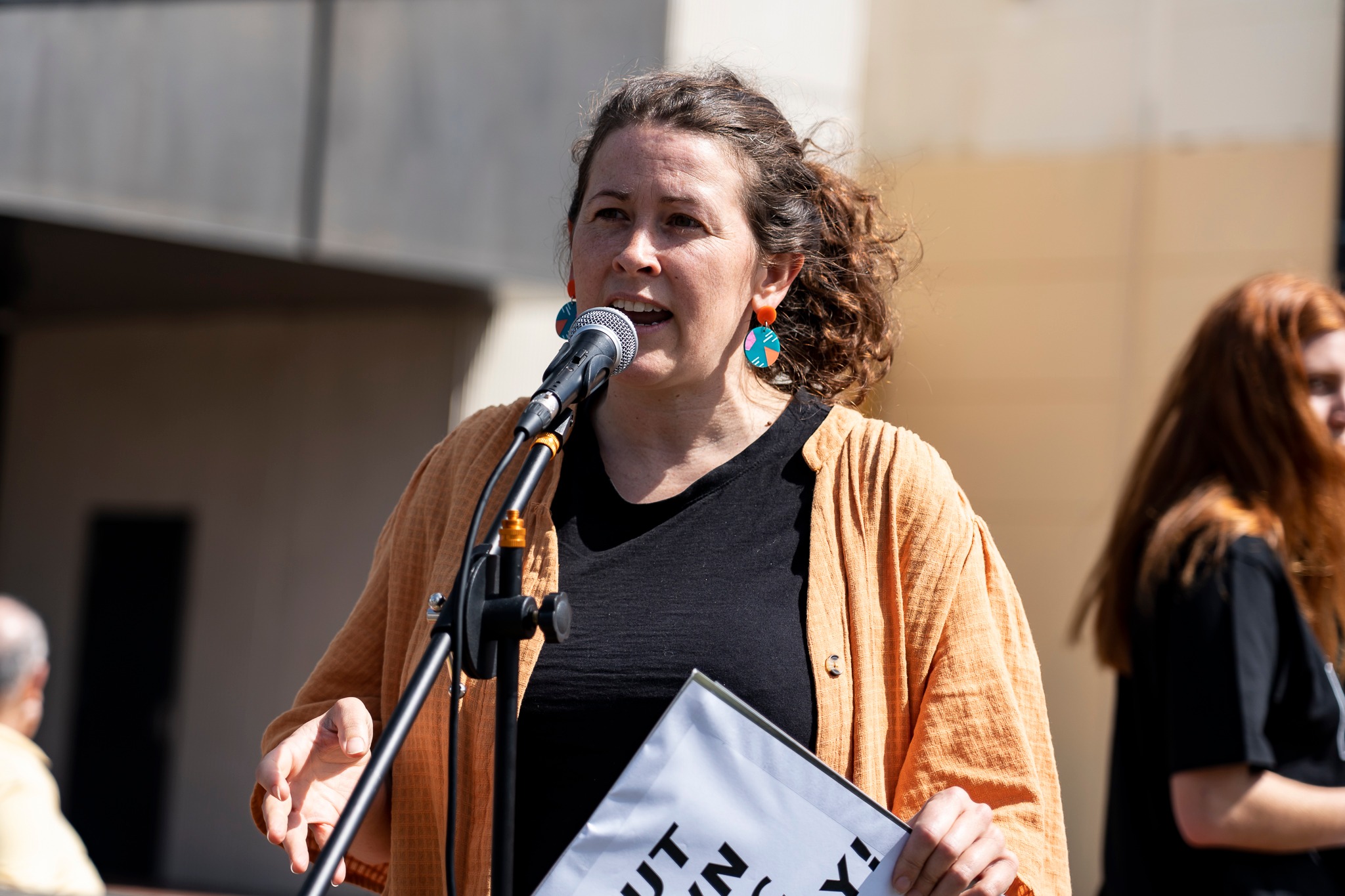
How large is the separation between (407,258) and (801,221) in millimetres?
5389

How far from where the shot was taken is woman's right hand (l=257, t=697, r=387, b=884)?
1812 mm

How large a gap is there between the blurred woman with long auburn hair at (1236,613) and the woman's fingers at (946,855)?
3.24 feet

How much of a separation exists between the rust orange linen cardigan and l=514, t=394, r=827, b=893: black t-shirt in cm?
3

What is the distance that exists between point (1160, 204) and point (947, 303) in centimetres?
129

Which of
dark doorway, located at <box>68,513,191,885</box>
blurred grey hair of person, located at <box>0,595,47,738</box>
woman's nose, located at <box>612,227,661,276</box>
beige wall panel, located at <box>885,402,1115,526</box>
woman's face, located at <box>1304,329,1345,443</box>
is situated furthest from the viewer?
dark doorway, located at <box>68,513,191,885</box>

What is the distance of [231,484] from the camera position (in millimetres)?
9180

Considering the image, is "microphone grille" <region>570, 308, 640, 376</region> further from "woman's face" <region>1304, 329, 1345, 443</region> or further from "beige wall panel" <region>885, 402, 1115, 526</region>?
"beige wall panel" <region>885, 402, 1115, 526</region>

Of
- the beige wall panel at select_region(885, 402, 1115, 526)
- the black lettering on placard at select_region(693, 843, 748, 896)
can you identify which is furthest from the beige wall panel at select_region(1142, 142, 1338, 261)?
the black lettering on placard at select_region(693, 843, 748, 896)

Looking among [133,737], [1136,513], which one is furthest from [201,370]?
[1136,513]

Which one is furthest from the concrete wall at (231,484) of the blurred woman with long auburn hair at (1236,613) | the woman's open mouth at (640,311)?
the woman's open mouth at (640,311)

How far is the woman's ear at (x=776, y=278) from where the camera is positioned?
230 centimetres

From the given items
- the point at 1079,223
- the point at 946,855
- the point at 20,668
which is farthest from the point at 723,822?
the point at 1079,223

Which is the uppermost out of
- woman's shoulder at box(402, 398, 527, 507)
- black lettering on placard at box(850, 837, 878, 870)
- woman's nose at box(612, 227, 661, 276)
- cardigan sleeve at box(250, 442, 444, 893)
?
woman's nose at box(612, 227, 661, 276)

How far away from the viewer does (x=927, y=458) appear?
2.17 m
